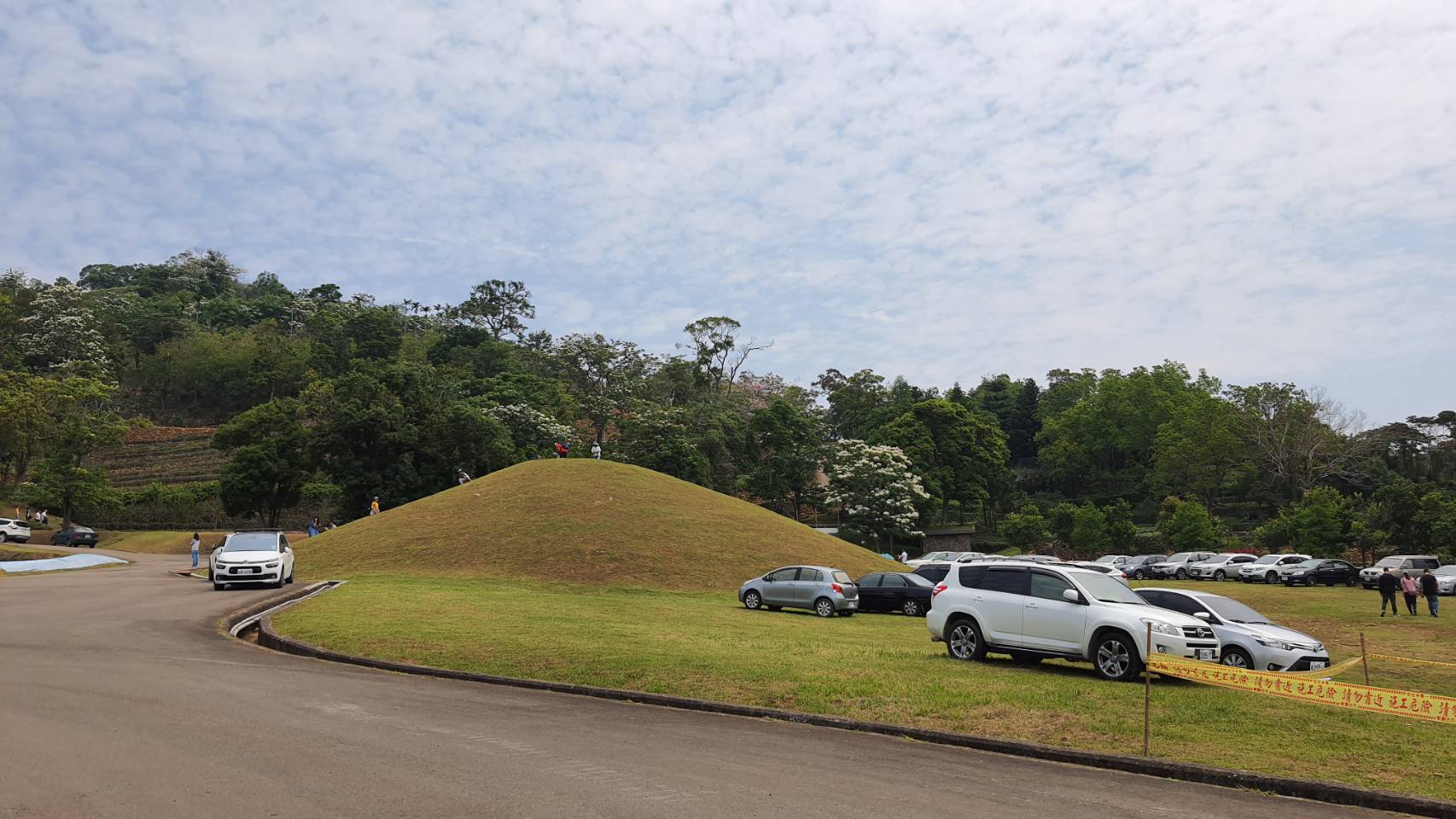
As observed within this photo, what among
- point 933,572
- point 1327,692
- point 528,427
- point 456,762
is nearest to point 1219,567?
point 933,572

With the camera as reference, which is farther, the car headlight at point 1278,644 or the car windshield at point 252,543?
the car windshield at point 252,543

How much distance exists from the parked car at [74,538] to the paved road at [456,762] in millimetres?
55766

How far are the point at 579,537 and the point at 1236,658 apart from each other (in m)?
27.9

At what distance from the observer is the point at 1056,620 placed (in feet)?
47.9

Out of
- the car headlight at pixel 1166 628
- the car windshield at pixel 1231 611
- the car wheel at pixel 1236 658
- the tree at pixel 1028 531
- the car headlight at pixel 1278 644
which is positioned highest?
the tree at pixel 1028 531

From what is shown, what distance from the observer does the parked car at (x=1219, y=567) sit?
2142 inches

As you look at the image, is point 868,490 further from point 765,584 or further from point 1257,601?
point 765,584

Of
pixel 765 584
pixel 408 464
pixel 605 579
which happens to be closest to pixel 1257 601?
pixel 765 584

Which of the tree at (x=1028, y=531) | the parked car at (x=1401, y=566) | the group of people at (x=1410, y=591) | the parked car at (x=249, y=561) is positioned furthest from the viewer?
the tree at (x=1028, y=531)

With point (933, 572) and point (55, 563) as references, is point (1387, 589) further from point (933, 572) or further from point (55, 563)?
point (55, 563)

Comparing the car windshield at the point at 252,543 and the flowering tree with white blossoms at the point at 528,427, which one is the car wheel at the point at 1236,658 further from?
the flowering tree with white blossoms at the point at 528,427

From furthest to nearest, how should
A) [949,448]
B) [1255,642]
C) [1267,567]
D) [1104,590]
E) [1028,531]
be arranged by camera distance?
1. [949,448]
2. [1028,531]
3. [1267,567]
4. [1255,642]
5. [1104,590]

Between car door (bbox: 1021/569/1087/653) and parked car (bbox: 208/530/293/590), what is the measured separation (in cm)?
2171

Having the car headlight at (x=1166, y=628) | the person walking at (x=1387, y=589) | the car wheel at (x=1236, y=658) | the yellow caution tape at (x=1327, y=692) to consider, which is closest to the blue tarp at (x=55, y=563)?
the car headlight at (x=1166, y=628)
